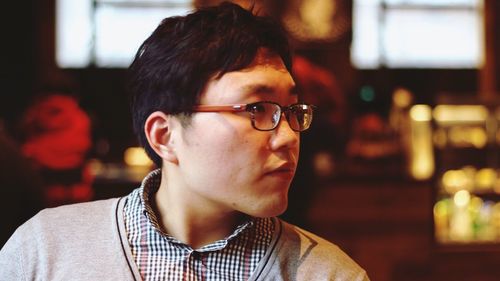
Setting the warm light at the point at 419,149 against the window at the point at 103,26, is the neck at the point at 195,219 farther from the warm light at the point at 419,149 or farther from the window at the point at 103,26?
the window at the point at 103,26

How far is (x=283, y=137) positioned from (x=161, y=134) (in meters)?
0.29

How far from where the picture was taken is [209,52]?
1496mm

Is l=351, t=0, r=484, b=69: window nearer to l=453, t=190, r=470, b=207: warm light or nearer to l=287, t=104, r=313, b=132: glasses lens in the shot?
l=453, t=190, r=470, b=207: warm light

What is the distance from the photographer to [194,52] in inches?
59.5

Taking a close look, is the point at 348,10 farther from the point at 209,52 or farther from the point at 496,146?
the point at 209,52

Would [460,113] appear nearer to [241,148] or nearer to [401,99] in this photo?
[401,99]

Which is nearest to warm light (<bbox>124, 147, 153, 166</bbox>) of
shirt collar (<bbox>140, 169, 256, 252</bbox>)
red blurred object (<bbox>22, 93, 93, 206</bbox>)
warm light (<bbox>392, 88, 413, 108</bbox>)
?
red blurred object (<bbox>22, 93, 93, 206</bbox>)

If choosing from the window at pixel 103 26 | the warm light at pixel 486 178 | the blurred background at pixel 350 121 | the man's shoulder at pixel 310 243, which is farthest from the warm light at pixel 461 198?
the man's shoulder at pixel 310 243

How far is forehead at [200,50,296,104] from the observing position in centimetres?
148

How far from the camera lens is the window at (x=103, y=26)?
677cm

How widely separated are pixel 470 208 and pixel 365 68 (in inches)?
125

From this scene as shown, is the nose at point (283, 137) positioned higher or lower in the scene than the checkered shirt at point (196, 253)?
higher

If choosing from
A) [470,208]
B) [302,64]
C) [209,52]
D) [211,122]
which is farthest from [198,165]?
[470,208]

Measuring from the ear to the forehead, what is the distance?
0.13 m
